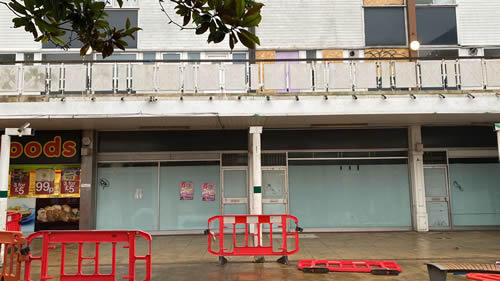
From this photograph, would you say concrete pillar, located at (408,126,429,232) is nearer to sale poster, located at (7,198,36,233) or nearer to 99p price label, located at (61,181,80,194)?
99p price label, located at (61,181,80,194)

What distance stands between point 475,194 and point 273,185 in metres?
6.79

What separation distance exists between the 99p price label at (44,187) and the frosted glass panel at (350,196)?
784 cm

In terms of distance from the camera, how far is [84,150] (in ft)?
40.0

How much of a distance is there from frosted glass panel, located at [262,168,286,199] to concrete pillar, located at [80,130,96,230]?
560 centimetres

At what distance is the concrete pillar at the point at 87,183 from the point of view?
1206 centimetres

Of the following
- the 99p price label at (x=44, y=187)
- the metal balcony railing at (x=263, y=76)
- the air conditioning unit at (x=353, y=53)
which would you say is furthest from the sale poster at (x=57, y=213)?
the air conditioning unit at (x=353, y=53)

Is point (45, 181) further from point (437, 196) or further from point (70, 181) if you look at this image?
point (437, 196)

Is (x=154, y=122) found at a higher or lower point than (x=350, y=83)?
lower

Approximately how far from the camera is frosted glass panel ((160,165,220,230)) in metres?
12.5

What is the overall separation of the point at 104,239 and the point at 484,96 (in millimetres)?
9623

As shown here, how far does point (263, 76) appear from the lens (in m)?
10.1

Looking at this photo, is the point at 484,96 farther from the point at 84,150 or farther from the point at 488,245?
the point at 84,150

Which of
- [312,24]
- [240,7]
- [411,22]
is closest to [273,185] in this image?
[312,24]

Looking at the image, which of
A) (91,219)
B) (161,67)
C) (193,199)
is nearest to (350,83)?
(161,67)
